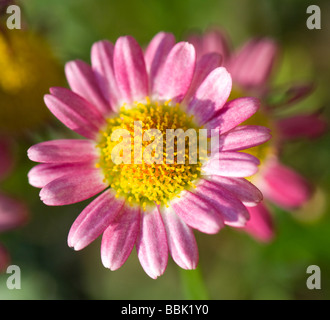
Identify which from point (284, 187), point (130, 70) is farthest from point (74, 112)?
point (284, 187)

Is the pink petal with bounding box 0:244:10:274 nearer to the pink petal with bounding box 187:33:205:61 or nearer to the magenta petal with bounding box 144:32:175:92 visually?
the magenta petal with bounding box 144:32:175:92

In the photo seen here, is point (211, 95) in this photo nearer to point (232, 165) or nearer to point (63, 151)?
point (232, 165)

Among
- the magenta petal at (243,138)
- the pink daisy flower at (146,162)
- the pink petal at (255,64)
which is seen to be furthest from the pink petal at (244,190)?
the pink petal at (255,64)

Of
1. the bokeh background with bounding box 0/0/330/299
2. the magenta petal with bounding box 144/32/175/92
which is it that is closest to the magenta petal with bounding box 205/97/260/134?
the magenta petal with bounding box 144/32/175/92

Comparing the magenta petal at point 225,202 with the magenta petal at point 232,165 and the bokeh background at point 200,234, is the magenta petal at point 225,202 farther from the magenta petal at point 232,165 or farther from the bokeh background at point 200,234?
the bokeh background at point 200,234
